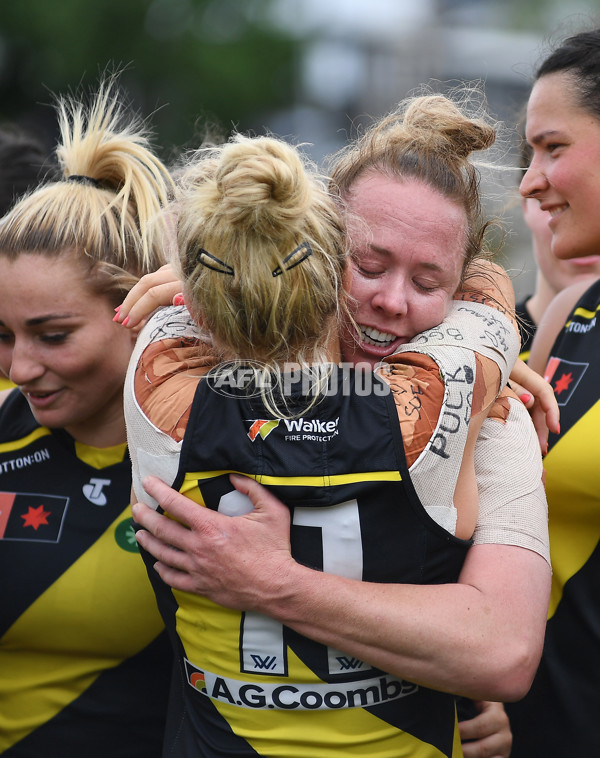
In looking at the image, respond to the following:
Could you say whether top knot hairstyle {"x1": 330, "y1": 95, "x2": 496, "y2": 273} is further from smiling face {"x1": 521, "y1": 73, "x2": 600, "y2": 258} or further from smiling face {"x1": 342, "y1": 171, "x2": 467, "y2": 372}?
smiling face {"x1": 521, "y1": 73, "x2": 600, "y2": 258}

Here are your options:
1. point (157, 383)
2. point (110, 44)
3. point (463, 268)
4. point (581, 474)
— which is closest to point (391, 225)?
point (463, 268)

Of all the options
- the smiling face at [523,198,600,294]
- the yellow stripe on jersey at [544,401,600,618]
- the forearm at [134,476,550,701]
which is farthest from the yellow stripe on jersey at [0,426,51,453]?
the smiling face at [523,198,600,294]

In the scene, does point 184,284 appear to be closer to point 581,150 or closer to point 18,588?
point 18,588

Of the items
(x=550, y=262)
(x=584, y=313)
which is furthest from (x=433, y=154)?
(x=550, y=262)

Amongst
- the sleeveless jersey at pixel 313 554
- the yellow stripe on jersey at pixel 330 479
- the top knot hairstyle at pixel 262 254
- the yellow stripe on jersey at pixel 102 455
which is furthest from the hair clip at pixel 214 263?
the yellow stripe on jersey at pixel 102 455

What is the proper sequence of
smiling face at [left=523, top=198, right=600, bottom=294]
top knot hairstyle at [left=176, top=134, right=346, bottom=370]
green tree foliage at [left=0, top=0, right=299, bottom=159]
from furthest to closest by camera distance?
green tree foliage at [left=0, top=0, right=299, bottom=159]
smiling face at [left=523, top=198, right=600, bottom=294]
top knot hairstyle at [left=176, top=134, right=346, bottom=370]

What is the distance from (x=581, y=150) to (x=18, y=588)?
2.02 meters

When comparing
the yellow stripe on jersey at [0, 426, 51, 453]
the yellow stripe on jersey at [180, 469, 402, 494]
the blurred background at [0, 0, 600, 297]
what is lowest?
the blurred background at [0, 0, 600, 297]

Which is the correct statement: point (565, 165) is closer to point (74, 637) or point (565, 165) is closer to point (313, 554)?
point (313, 554)

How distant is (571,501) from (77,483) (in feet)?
4.50

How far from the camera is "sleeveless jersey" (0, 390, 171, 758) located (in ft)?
6.91

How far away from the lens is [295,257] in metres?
1.49

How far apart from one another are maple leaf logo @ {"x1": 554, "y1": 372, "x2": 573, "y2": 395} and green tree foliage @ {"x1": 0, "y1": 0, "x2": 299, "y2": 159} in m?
16.2

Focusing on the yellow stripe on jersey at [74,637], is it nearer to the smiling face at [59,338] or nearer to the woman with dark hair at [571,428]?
the smiling face at [59,338]
